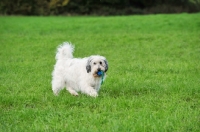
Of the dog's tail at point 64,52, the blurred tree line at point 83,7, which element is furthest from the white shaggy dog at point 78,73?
the blurred tree line at point 83,7

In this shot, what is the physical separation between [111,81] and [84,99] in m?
2.30

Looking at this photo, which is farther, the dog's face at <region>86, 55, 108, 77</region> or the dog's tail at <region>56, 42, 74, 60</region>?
the dog's tail at <region>56, 42, 74, 60</region>

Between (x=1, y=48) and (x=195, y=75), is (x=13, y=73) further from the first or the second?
(x=1, y=48)

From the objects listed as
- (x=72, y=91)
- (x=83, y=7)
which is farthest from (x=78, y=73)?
(x=83, y=7)

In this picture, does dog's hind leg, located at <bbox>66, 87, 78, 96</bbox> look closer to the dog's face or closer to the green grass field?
the green grass field

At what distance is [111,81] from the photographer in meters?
9.98

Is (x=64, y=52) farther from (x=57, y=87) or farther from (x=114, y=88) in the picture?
(x=114, y=88)

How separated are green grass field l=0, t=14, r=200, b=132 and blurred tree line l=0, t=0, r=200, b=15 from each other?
26.7 meters

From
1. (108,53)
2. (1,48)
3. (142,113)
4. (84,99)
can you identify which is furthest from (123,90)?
(1,48)

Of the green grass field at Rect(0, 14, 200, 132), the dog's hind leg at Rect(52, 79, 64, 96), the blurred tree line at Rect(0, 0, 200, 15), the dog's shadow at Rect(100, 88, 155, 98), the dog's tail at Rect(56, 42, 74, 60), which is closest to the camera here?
the green grass field at Rect(0, 14, 200, 132)

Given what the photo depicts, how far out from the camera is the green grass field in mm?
6160

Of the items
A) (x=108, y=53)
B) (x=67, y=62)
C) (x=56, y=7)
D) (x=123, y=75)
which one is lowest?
(x=56, y=7)

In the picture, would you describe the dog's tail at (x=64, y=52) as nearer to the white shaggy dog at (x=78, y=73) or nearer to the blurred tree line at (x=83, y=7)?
the white shaggy dog at (x=78, y=73)

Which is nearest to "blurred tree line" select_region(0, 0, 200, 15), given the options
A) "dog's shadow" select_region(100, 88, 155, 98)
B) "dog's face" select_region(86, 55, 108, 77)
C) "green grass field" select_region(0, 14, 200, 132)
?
"green grass field" select_region(0, 14, 200, 132)
